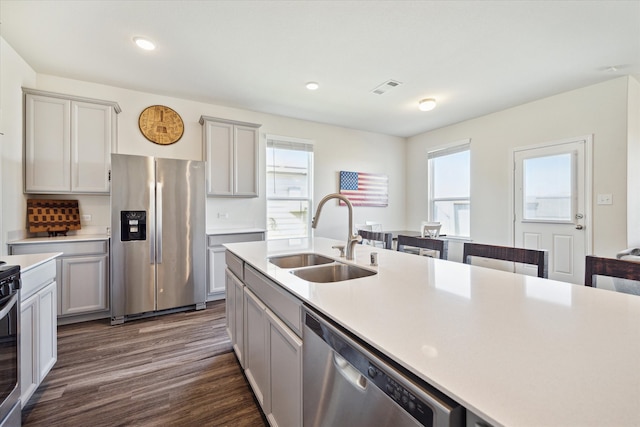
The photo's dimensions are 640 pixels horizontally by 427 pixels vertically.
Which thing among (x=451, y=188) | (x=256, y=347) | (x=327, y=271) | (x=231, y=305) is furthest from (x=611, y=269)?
(x=451, y=188)

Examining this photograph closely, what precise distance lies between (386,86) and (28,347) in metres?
3.90

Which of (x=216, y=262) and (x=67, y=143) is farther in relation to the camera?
(x=216, y=262)

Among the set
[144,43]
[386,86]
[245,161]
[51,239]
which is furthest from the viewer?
[245,161]

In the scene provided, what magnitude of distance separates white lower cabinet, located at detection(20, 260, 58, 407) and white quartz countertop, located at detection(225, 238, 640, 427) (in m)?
1.57

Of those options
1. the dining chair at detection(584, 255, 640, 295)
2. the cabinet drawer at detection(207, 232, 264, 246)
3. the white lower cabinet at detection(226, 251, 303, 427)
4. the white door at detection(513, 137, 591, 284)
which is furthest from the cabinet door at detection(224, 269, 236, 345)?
the white door at detection(513, 137, 591, 284)

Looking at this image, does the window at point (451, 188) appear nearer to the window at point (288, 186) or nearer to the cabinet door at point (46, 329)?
the window at point (288, 186)

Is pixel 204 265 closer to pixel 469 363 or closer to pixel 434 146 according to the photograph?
pixel 469 363

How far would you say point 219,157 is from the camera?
3.67m

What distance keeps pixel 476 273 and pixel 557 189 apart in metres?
3.28

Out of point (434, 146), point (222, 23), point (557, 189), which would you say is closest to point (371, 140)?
point (434, 146)

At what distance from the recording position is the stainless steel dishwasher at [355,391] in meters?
0.57

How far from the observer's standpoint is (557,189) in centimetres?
363

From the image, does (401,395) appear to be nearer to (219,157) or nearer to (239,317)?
(239,317)

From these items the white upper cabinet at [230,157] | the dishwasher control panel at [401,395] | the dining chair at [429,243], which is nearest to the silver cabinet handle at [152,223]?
the white upper cabinet at [230,157]
